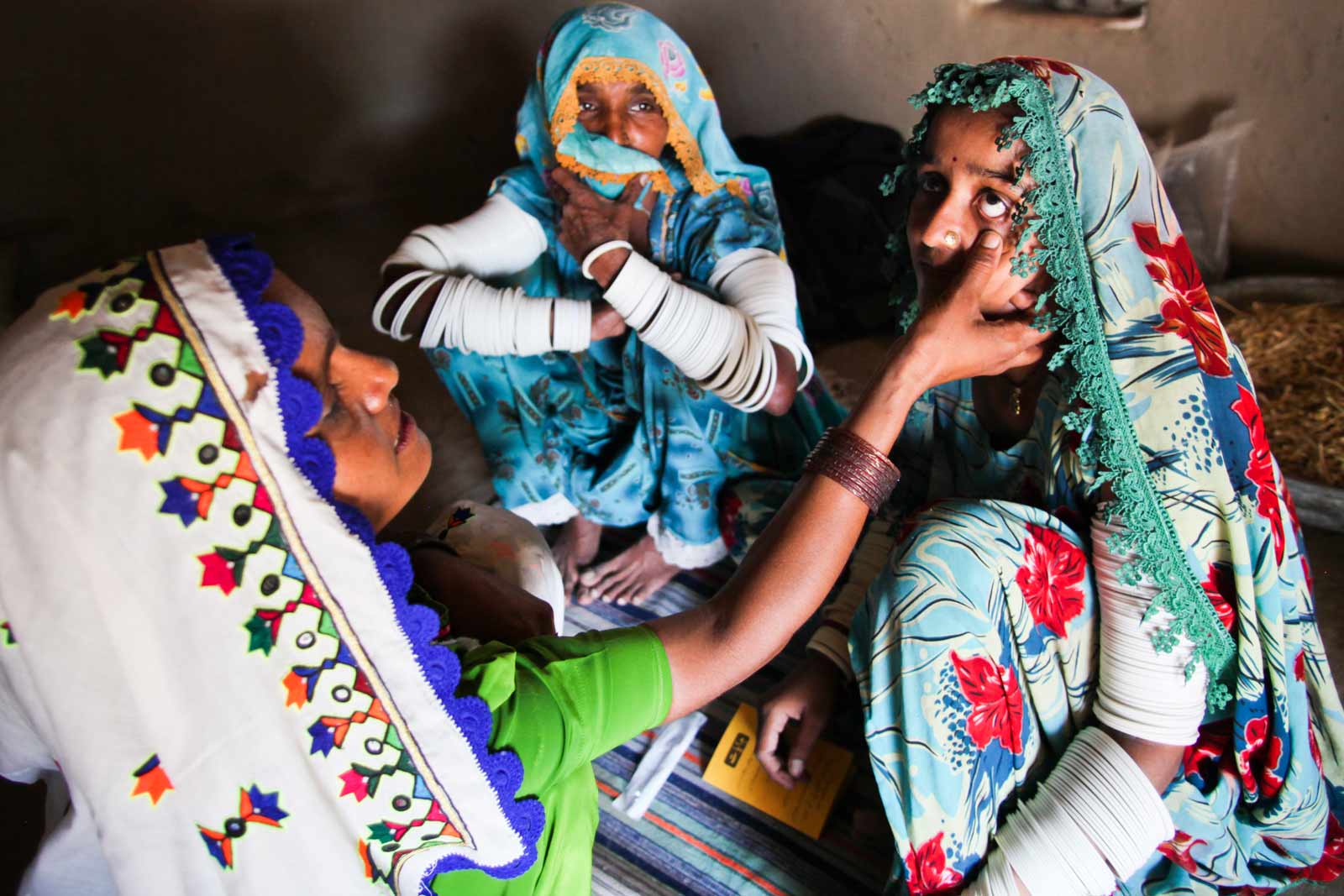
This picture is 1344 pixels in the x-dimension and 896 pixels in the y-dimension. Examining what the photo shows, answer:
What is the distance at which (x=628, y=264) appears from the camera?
5.81ft

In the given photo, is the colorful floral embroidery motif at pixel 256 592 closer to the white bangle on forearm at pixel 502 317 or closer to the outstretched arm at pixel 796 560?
the outstretched arm at pixel 796 560

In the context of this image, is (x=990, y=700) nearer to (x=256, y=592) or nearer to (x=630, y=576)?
(x=256, y=592)

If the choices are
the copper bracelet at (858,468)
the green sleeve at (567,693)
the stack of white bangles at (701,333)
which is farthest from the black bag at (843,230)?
the green sleeve at (567,693)

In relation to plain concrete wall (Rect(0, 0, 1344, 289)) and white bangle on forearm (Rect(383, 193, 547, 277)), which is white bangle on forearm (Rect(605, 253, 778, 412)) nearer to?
white bangle on forearm (Rect(383, 193, 547, 277))

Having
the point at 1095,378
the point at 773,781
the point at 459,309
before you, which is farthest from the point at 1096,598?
the point at 459,309

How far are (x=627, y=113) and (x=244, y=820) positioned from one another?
64.5 inches

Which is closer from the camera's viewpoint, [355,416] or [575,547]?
[355,416]

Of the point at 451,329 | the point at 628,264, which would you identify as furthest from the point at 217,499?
the point at 451,329

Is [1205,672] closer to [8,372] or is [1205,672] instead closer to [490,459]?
[8,372]

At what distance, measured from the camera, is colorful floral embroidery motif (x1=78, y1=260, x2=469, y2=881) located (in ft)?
2.46

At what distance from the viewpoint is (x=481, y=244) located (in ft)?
7.15

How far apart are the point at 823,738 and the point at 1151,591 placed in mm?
803

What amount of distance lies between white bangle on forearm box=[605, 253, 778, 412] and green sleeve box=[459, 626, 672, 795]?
0.74 m

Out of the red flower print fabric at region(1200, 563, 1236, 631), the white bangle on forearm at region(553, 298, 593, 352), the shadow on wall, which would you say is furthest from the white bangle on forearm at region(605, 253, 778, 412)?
the shadow on wall
